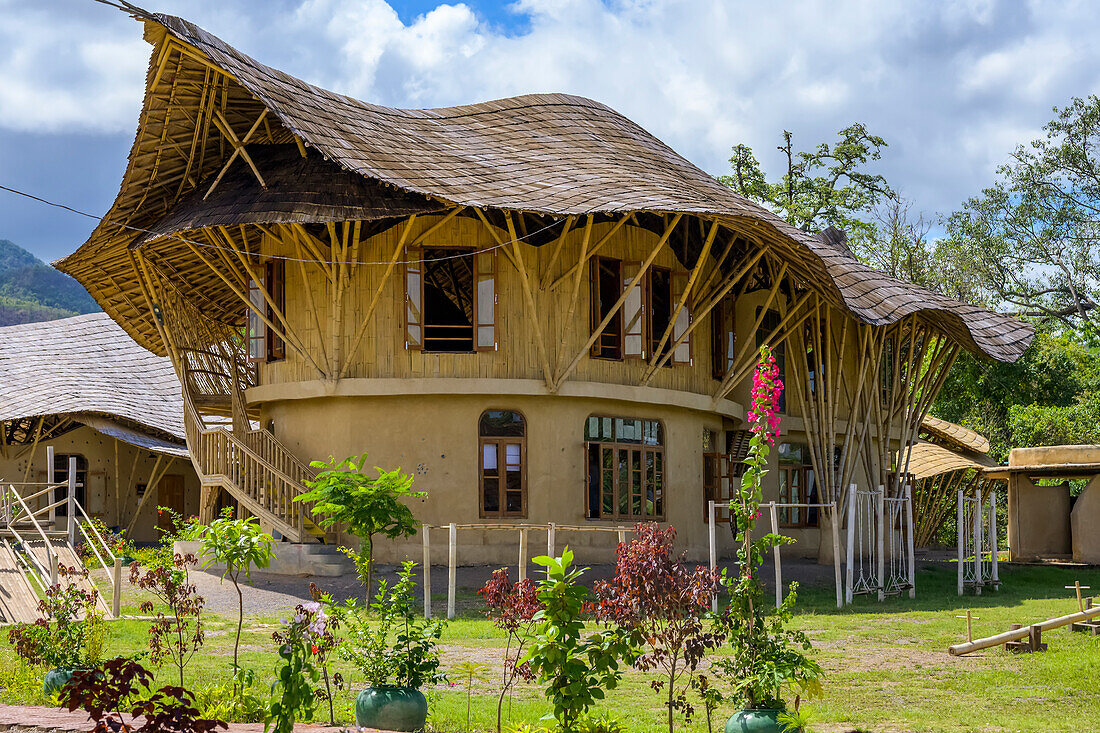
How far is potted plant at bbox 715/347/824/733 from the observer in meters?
7.97

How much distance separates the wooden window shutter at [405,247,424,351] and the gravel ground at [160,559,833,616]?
3937 millimetres

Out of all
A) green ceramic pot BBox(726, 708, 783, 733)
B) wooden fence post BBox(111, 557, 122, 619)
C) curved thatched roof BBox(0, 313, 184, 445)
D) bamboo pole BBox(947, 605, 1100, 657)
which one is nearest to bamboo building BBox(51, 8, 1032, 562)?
wooden fence post BBox(111, 557, 122, 619)

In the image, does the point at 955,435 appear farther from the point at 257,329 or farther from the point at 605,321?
the point at 257,329

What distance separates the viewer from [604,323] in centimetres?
2202

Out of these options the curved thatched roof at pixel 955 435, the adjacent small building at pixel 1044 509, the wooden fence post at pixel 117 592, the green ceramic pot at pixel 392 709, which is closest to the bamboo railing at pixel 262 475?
the wooden fence post at pixel 117 592

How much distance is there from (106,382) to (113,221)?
487 inches

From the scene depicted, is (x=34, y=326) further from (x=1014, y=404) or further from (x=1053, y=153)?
(x=1053, y=153)

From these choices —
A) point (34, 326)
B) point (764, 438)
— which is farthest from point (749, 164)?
point (764, 438)

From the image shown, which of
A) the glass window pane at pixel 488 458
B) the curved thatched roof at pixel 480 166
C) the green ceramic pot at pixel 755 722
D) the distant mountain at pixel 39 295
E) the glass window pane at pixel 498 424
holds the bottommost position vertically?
the green ceramic pot at pixel 755 722

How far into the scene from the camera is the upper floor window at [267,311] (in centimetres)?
2348

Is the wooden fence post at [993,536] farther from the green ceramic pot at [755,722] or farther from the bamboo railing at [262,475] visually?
the green ceramic pot at [755,722]

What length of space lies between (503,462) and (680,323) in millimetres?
4508

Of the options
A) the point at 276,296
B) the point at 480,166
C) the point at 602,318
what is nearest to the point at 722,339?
the point at 602,318

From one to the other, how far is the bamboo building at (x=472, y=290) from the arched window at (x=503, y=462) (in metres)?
0.04
